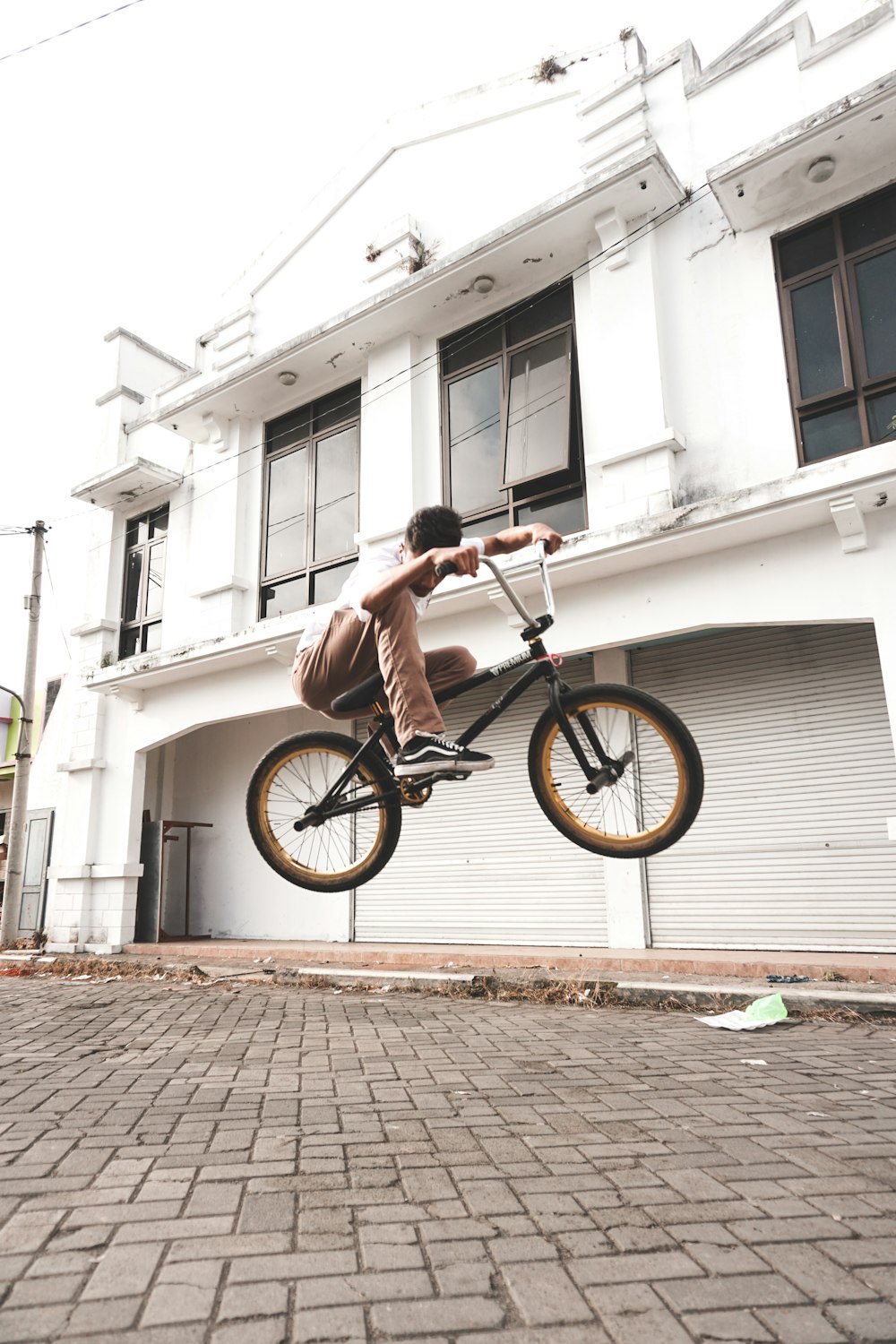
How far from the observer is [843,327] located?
27.0ft

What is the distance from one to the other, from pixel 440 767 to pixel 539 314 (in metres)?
7.99

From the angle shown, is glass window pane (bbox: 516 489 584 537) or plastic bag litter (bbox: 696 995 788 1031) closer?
plastic bag litter (bbox: 696 995 788 1031)

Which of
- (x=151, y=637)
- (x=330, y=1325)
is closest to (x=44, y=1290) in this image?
(x=330, y=1325)

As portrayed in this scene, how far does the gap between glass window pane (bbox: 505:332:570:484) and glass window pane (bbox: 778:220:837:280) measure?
2.35m

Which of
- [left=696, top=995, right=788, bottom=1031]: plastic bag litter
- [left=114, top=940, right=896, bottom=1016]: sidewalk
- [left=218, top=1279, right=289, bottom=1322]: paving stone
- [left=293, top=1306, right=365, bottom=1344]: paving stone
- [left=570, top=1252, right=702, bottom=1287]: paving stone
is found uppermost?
[left=114, top=940, right=896, bottom=1016]: sidewalk

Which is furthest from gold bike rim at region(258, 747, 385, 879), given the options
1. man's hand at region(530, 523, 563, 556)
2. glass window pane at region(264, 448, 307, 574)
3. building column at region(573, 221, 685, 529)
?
glass window pane at region(264, 448, 307, 574)

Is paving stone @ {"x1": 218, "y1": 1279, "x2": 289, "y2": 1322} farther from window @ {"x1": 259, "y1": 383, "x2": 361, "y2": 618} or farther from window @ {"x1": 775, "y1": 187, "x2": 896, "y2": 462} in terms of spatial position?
window @ {"x1": 259, "y1": 383, "x2": 361, "y2": 618}

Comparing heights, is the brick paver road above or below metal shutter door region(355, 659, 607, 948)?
below

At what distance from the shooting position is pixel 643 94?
9.90 meters

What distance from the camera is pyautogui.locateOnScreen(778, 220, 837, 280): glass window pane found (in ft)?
28.2

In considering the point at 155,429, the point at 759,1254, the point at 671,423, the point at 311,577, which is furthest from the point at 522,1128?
the point at 155,429

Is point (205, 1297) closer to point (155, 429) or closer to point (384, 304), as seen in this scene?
point (384, 304)

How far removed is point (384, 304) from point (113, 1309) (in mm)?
10388

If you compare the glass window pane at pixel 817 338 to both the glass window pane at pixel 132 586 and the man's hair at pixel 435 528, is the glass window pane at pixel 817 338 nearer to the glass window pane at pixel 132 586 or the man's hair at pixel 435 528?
the man's hair at pixel 435 528
